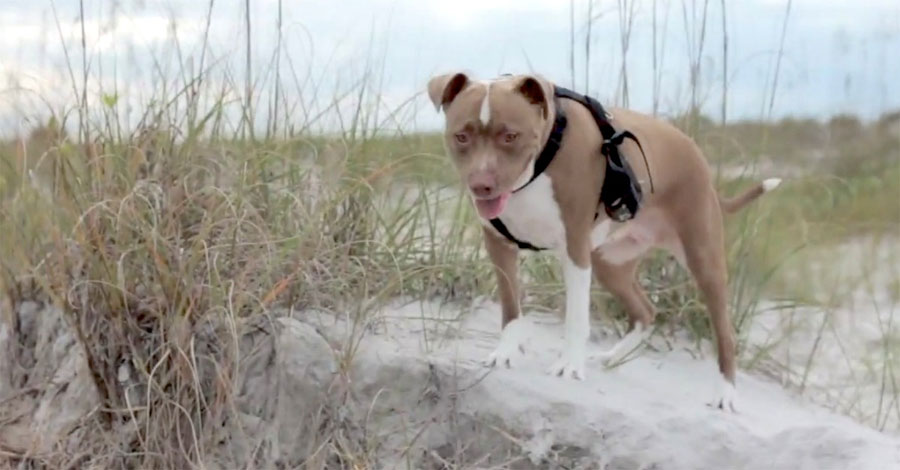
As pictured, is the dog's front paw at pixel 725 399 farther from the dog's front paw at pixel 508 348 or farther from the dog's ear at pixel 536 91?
the dog's ear at pixel 536 91

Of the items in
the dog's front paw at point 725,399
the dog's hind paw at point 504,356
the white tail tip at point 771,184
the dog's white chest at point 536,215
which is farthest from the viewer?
the white tail tip at point 771,184

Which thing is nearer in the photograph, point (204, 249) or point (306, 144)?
point (204, 249)

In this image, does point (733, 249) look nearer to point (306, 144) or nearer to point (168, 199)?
point (306, 144)

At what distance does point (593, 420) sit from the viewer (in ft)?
13.3

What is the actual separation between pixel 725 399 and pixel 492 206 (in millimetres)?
1086

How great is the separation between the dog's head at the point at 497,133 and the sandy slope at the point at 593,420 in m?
0.62

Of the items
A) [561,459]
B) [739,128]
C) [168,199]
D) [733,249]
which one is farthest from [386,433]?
[739,128]

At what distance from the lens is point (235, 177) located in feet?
14.6

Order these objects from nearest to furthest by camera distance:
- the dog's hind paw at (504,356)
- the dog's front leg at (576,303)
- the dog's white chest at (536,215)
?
the dog's white chest at (536,215), the dog's front leg at (576,303), the dog's hind paw at (504,356)

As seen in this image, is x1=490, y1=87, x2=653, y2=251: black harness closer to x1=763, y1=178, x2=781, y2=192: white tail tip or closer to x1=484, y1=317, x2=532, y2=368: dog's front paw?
x1=484, y1=317, x2=532, y2=368: dog's front paw

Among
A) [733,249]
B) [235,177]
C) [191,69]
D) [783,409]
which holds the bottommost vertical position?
[783,409]

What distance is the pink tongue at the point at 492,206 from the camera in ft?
12.2

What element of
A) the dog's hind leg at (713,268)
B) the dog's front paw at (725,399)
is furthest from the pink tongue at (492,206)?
the dog's front paw at (725,399)

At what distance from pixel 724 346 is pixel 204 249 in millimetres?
1572
